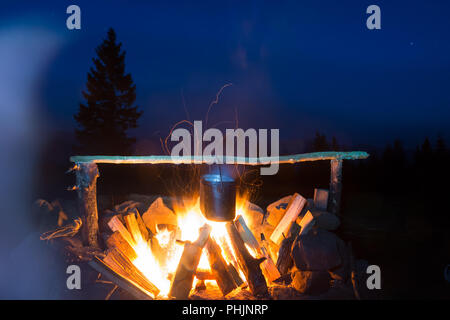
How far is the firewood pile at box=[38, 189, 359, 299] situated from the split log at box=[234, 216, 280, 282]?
0.01 m

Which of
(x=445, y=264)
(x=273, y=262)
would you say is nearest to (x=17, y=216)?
(x=273, y=262)

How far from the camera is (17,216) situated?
4996 millimetres

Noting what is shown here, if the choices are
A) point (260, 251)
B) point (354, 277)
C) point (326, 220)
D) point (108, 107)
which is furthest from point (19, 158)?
point (108, 107)

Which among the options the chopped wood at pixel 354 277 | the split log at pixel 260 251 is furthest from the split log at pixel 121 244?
the chopped wood at pixel 354 277

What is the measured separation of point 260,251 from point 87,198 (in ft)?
10.4

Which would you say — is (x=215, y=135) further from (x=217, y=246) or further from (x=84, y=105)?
(x=84, y=105)

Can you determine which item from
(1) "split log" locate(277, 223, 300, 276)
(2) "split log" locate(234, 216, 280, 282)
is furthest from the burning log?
(1) "split log" locate(277, 223, 300, 276)

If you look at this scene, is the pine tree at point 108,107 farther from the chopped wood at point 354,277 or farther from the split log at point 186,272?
the chopped wood at point 354,277

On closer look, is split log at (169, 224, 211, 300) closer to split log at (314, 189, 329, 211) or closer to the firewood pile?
the firewood pile

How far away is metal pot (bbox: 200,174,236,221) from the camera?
278cm

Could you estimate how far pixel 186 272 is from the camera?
2.88 m
